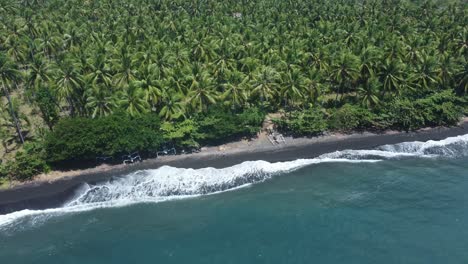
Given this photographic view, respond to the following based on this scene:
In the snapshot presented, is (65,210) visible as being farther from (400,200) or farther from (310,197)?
(400,200)

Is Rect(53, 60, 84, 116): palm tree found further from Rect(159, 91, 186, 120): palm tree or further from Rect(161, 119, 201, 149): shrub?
Rect(161, 119, 201, 149): shrub

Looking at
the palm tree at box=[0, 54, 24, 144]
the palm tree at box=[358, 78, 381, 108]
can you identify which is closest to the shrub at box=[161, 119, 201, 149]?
the palm tree at box=[0, 54, 24, 144]

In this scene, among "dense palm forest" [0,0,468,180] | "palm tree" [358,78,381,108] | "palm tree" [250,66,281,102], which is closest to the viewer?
"dense palm forest" [0,0,468,180]

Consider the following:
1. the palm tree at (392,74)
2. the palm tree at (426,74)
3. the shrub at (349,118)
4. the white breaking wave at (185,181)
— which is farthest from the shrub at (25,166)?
the palm tree at (426,74)

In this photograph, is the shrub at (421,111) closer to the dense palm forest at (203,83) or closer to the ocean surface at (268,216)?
the dense palm forest at (203,83)

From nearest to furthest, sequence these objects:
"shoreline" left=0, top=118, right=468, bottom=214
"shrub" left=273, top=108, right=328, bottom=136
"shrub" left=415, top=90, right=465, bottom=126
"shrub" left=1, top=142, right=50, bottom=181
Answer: "shoreline" left=0, top=118, right=468, bottom=214, "shrub" left=1, top=142, right=50, bottom=181, "shrub" left=273, top=108, right=328, bottom=136, "shrub" left=415, top=90, right=465, bottom=126

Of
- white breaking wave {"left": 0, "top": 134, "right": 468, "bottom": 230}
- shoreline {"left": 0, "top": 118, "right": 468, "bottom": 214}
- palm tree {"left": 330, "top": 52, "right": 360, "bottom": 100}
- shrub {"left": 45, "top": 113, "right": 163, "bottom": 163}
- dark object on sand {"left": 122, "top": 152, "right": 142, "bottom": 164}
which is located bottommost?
white breaking wave {"left": 0, "top": 134, "right": 468, "bottom": 230}

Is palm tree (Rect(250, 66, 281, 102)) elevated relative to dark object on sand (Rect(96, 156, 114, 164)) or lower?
elevated

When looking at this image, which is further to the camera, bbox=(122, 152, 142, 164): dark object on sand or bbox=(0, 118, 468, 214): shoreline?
bbox=(122, 152, 142, 164): dark object on sand
